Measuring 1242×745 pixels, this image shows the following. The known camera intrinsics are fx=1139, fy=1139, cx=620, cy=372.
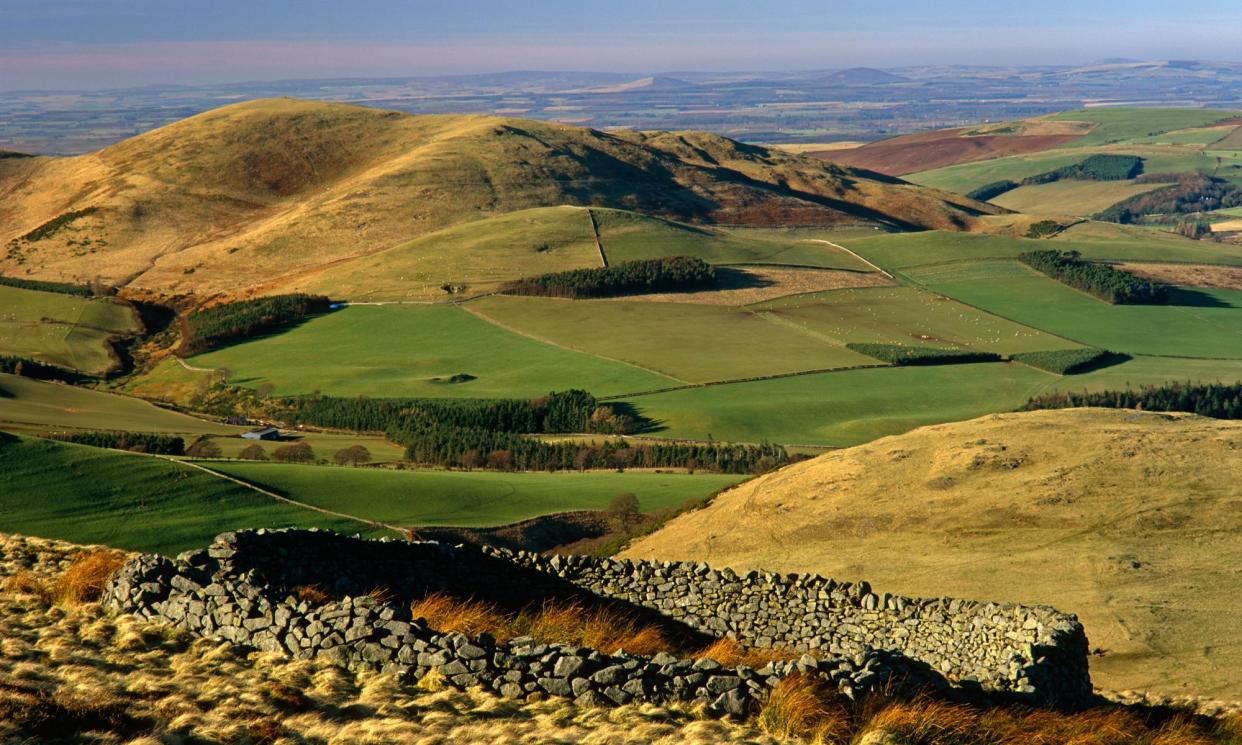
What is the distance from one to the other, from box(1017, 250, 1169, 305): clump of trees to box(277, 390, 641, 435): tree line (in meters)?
74.7

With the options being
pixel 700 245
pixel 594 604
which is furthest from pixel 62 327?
pixel 594 604

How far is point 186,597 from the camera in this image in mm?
16719

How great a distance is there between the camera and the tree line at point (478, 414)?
84.3 m

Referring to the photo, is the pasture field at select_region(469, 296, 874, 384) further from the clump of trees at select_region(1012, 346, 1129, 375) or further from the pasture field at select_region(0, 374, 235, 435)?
the pasture field at select_region(0, 374, 235, 435)

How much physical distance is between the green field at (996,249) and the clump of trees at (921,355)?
141 feet

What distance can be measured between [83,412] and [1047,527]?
67.7m

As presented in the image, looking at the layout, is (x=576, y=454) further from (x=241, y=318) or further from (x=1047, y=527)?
(x=241, y=318)

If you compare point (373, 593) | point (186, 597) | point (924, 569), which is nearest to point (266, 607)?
point (186, 597)

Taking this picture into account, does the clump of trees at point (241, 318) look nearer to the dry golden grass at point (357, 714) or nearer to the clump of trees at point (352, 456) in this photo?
the clump of trees at point (352, 456)

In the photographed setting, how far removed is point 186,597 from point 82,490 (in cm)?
3168

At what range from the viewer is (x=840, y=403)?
286ft

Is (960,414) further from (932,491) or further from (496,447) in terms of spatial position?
(932,491)

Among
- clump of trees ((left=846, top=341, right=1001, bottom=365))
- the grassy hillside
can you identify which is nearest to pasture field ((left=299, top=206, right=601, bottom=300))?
clump of trees ((left=846, top=341, right=1001, bottom=365))

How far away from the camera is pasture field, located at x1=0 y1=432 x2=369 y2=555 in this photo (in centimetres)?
3962
